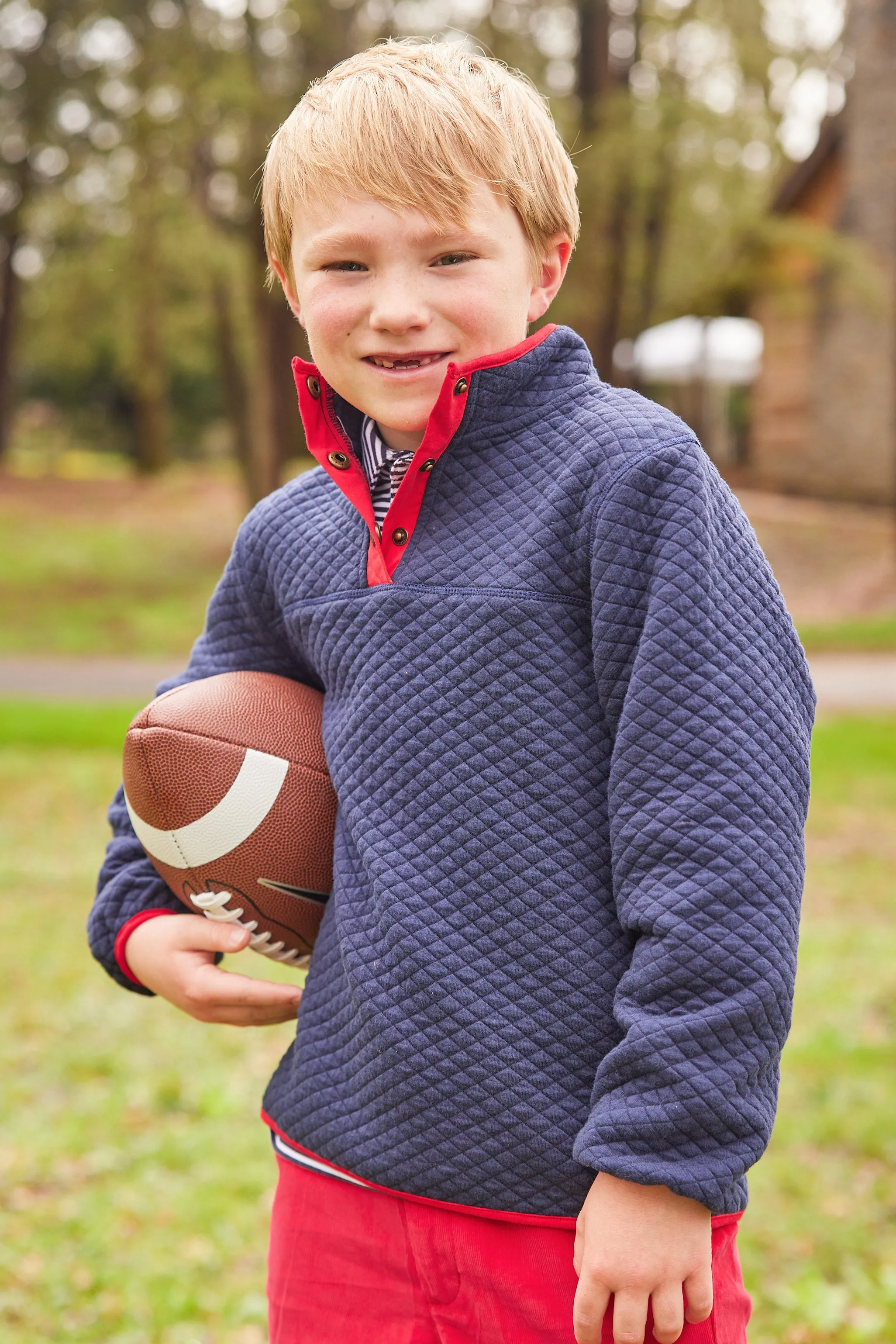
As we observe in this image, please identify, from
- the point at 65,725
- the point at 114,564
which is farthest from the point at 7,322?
the point at 65,725

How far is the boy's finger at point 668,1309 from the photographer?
1368 millimetres

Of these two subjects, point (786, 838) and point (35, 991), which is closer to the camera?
point (786, 838)

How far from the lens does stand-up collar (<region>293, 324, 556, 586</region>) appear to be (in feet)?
5.08

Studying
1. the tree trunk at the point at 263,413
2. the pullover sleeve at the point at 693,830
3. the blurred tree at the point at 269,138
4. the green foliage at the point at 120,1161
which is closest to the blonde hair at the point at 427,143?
the pullover sleeve at the point at 693,830

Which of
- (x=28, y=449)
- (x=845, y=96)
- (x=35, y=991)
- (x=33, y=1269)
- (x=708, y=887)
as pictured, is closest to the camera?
(x=708, y=887)

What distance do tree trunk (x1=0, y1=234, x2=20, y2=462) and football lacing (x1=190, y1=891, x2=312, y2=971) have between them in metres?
24.2

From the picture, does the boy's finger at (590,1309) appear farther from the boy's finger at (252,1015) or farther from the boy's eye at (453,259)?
the boy's eye at (453,259)

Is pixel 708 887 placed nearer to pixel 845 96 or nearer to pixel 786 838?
pixel 786 838

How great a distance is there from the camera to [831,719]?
1027cm

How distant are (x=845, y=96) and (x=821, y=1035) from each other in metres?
16.3

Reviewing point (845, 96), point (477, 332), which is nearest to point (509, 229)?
point (477, 332)

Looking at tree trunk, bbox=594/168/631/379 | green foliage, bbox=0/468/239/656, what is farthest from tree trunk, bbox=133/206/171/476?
tree trunk, bbox=594/168/631/379

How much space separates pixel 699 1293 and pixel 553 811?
51 cm

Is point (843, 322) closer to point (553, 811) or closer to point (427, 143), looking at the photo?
point (427, 143)
